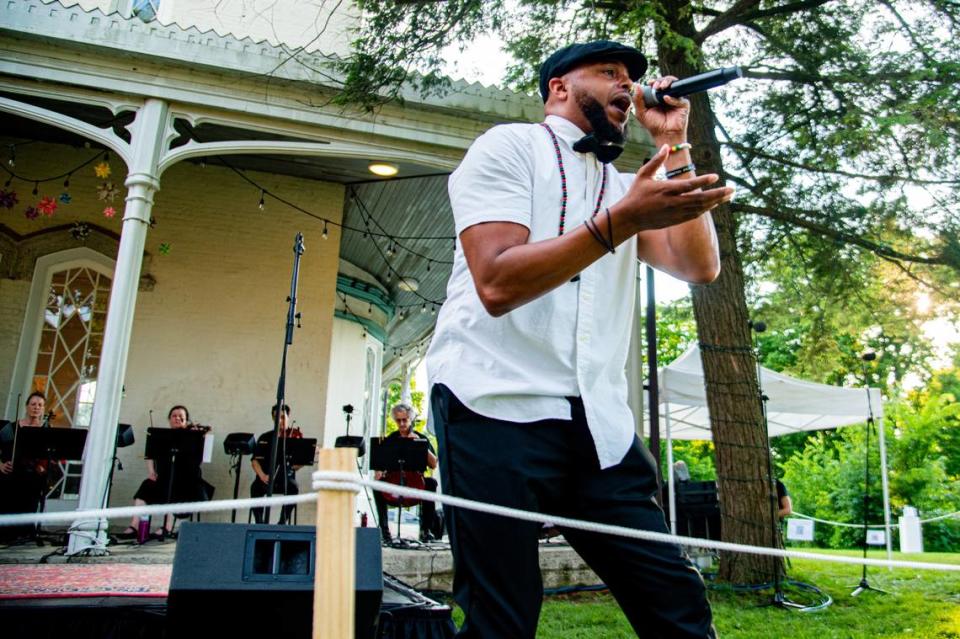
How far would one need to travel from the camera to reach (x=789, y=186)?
8.28 meters

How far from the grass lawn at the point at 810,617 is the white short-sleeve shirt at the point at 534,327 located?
3.91 m

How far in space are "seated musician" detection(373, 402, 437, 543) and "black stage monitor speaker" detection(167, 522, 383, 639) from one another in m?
5.99

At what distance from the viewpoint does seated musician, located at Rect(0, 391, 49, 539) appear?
7.05 meters

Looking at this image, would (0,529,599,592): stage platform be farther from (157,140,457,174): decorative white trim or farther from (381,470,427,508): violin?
(157,140,457,174): decorative white trim

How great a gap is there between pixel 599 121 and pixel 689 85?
0.77 ft

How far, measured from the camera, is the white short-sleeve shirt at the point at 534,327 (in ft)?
4.99

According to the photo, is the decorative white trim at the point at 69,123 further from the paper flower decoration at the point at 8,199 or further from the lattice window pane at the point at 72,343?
the lattice window pane at the point at 72,343

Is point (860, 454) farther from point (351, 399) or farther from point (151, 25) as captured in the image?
point (151, 25)

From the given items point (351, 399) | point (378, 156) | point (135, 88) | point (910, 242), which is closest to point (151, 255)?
point (135, 88)

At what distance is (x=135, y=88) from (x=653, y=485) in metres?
6.73

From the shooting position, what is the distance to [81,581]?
158 inches

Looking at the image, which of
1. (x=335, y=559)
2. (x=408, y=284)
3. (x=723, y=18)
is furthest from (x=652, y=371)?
(x=408, y=284)

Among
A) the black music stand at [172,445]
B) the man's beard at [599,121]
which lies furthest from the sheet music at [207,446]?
the man's beard at [599,121]

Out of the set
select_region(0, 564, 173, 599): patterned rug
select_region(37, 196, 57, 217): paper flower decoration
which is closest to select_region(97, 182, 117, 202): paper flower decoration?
select_region(37, 196, 57, 217): paper flower decoration
